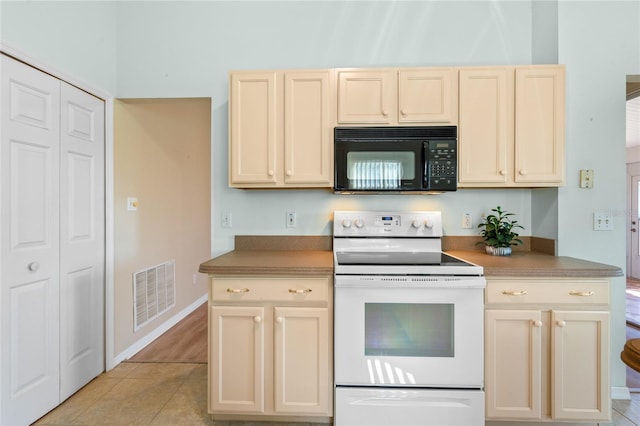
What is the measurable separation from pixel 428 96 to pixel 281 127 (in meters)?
0.97

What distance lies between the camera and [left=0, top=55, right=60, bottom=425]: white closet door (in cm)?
160

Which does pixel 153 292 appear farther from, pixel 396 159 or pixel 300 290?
pixel 396 159

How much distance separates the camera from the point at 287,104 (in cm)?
195

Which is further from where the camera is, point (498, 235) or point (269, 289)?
point (498, 235)

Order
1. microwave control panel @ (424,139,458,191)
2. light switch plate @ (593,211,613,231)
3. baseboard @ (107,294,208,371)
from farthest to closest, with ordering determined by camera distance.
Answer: baseboard @ (107,294,208,371)
light switch plate @ (593,211,613,231)
microwave control panel @ (424,139,458,191)

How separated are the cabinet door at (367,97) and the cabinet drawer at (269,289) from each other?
105 centimetres

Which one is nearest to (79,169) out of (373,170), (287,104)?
(287,104)

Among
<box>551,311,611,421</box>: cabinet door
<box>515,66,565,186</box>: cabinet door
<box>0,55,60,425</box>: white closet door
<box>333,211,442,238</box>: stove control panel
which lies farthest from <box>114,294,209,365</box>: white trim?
<box>515,66,565,186</box>: cabinet door

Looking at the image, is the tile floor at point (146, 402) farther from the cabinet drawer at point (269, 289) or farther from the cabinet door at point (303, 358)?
the cabinet drawer at point (269, 289)

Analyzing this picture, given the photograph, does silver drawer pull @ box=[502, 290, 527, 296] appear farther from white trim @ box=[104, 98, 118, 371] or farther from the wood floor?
white trim @ box=[104, 98, 118, 371]

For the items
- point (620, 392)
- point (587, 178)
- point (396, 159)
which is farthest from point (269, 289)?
point (620, 392)

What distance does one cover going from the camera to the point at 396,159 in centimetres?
192

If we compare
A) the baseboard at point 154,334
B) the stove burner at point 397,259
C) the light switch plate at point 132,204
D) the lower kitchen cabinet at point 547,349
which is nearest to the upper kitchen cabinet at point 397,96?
the stove burner at point 397,259

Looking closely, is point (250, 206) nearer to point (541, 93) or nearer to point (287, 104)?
point (287, 104)
